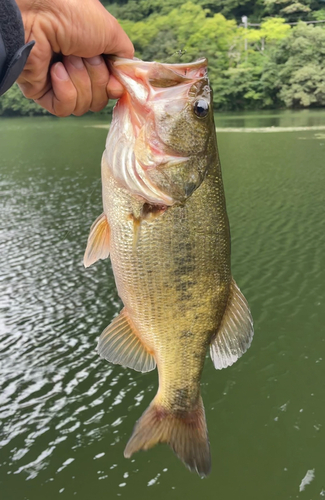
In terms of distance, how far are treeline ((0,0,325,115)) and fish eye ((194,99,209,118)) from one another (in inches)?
1645

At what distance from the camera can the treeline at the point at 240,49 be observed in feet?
156

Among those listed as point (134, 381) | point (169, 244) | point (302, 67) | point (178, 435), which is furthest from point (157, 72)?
point (302, 67)

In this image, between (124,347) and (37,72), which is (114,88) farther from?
(124,347)

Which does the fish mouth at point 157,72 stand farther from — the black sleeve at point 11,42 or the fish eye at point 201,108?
the black sleeve at point 11,42

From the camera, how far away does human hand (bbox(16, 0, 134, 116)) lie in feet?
6.09

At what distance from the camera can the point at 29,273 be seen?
11070 millimetres

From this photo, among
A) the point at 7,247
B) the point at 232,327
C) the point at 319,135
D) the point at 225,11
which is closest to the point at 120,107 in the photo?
the point at 232,327

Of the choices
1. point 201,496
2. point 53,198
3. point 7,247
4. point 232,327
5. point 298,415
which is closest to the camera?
point 232,327

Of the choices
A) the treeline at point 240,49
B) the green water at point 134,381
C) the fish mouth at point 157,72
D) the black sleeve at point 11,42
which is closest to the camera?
the black sleeve at point 11,42

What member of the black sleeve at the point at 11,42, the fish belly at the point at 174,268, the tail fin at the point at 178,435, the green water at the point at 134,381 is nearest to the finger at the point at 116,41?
the black sleeve at the point at 11,42

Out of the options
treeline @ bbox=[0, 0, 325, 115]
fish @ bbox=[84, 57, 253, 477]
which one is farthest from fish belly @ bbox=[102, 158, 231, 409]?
treeline @ bbox=[0, 0, 325, 115]

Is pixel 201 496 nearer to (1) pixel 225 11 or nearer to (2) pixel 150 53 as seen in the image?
(2) pixel 150 53

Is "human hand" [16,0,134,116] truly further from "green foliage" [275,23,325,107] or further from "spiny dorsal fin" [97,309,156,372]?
"green foliage" [275,23,325,107]

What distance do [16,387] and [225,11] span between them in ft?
229
